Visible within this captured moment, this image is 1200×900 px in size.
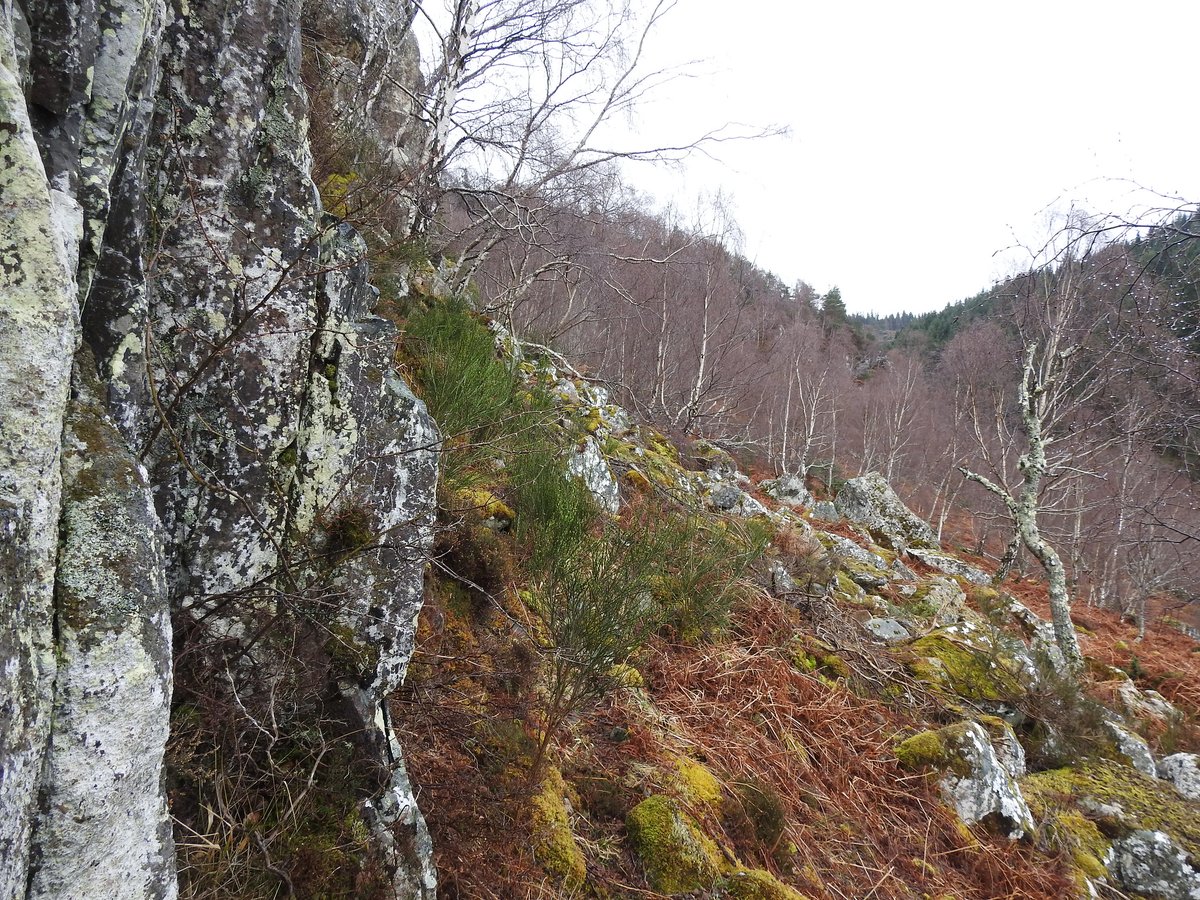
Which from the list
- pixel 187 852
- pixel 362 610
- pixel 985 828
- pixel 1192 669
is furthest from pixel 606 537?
pixel 1192 669

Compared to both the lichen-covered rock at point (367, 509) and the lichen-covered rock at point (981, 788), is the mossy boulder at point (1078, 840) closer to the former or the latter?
the lichen-covered rock at point (981, 788)

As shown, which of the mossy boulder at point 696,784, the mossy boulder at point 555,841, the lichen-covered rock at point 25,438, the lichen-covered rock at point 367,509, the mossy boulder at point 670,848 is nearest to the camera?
the lichen-covered rock at point 25,438

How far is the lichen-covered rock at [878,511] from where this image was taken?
11.0m

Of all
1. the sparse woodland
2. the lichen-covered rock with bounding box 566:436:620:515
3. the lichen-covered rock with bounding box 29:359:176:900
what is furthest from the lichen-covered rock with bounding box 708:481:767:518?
the lichen-covered rock with bounding box 29:359:176:900

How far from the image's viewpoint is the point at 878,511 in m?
11.3

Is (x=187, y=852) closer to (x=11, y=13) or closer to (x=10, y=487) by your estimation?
(x=10, y=487)

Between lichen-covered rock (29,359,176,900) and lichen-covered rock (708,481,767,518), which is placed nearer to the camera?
lichen-covered rock (29,359,176,900)

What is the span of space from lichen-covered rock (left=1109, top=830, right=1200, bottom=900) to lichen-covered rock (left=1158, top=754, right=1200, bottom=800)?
0.92m

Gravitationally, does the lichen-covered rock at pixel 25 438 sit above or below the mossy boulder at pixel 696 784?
above

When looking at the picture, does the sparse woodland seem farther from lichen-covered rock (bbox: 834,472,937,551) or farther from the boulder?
lichen-covered rock (bbox: 834,472,937,551)

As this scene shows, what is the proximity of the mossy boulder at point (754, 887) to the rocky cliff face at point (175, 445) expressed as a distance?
4.12 ft

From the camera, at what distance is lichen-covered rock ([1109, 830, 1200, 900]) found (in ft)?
9.80

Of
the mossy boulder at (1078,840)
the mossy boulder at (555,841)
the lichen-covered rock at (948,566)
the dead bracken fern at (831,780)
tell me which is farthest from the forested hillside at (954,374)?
the mossy boulder at (555,841)

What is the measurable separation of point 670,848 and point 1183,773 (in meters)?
4.44
